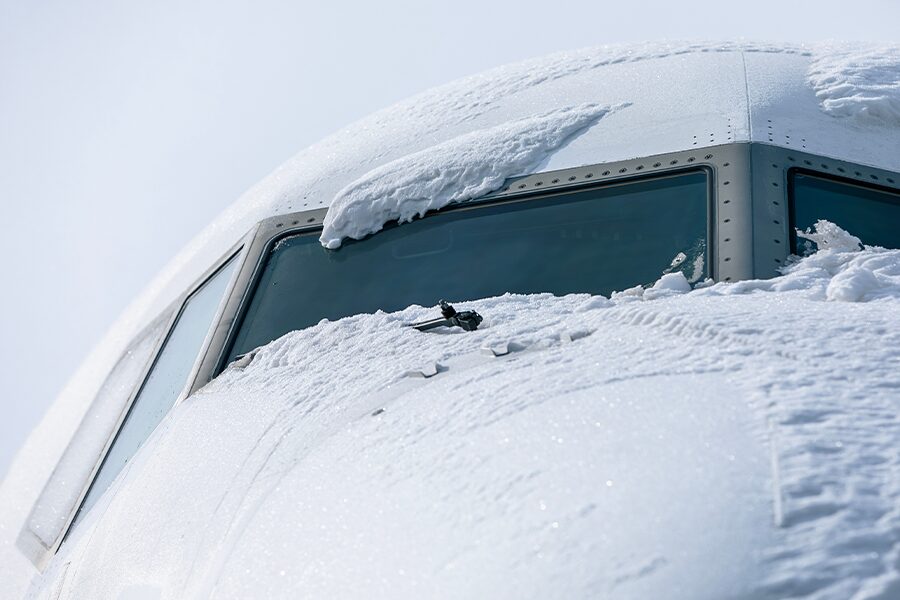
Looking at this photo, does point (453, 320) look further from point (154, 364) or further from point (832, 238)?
point (154, 364)

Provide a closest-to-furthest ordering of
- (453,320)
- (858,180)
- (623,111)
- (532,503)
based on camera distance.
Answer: (532,503) < (453,320) < (858,180) < (623,111)

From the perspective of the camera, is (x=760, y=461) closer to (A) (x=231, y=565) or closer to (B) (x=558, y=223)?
(A) (x=231, y=565)

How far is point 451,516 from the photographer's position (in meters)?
2.64

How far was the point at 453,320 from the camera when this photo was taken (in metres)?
3.95

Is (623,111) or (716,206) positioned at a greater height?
(623,111)

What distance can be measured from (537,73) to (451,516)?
408 cm

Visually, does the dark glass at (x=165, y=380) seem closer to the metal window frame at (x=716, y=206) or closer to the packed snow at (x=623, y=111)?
the metal window frame at (x=716, y=206)

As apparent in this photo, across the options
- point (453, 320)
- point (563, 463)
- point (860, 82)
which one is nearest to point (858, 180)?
point (860, 82)

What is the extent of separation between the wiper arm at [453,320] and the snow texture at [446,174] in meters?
1.08

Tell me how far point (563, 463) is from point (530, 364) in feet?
2.11

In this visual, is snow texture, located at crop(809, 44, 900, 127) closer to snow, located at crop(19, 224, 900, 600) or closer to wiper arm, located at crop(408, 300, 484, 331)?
snow, located at crop(19, 224, 900, 600)

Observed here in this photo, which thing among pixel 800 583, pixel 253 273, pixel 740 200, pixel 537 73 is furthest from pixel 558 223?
pixel 800 583

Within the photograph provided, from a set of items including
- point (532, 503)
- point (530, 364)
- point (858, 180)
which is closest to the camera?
point (532, 503)

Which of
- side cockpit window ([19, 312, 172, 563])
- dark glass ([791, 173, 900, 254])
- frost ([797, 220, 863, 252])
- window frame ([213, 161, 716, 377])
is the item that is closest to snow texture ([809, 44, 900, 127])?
dark glass ([791, 173, 900, 254])
